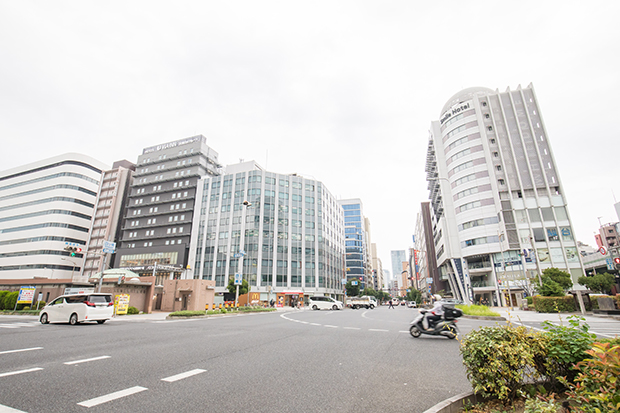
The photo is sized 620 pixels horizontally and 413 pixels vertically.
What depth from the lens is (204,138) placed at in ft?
281

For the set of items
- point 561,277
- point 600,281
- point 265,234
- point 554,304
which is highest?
point 265,234

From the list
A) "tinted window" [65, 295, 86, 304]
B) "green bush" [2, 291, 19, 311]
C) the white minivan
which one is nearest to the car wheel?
the white minivan

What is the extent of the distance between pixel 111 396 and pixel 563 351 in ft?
20.4

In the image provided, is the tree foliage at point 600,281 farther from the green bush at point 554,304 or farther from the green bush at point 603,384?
the green bush at point 603,384

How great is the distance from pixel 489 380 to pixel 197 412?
150 inches

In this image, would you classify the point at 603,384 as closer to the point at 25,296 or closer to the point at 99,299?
the point at 99,299

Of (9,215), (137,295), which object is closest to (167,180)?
(9,215)

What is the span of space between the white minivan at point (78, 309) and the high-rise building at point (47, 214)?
232 feet

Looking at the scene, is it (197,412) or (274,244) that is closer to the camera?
(197,412)

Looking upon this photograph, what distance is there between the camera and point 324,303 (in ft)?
146

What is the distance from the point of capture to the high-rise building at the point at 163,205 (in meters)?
74.2

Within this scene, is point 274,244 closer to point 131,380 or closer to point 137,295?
point 137,295

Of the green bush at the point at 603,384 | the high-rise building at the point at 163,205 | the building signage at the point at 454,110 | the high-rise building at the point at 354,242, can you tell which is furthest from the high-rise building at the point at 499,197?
the high-rise building at the point at 163,205

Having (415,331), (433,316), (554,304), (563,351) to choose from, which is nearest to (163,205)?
(415,331)
